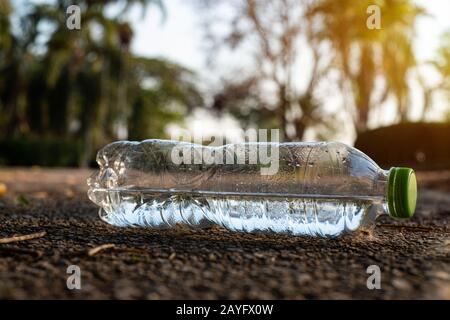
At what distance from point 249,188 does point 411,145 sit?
10.8m

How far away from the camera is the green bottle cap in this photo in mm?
2021

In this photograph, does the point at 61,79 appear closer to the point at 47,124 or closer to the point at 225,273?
the point at 47,124

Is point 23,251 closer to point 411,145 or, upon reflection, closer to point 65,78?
point 411,145

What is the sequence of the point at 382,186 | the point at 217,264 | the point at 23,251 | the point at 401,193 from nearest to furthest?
1. the point at 217,264
2. the point at 23,251
3. the point at 401,193
4. the point at 382,186

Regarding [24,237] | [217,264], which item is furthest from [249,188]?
[24,237]

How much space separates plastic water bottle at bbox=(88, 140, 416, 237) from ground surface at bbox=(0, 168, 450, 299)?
0.16 meters

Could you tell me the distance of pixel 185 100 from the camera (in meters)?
35.0

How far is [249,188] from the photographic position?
8.70 ft

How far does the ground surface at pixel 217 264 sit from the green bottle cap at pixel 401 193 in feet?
0.50

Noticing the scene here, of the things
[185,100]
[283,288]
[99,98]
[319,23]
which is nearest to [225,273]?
[283,288]

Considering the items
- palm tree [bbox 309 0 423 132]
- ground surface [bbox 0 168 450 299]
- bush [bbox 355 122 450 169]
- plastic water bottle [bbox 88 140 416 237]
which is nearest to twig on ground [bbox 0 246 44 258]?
ground surface [bbox 0 168 450 299]

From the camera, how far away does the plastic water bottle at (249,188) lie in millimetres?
2303

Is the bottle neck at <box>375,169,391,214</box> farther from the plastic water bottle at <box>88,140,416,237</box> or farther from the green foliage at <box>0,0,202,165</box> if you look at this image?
the green foliage at <box>0,0,202,165</box>

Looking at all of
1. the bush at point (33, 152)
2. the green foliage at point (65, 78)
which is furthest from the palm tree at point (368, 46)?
the bush at point (33, 152)
